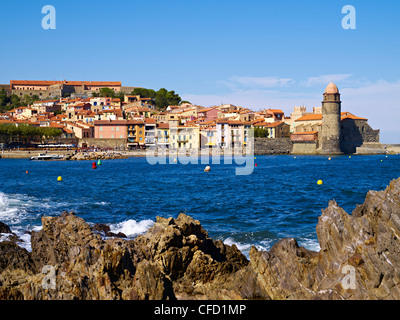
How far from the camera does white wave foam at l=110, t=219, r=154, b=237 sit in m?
14.9

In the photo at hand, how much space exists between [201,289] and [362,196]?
57.3 feet

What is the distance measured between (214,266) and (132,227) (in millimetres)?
6640

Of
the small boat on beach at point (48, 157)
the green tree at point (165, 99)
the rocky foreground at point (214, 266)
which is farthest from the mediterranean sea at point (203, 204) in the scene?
the green tree at point (165, 99)

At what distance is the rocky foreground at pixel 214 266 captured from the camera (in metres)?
7.38

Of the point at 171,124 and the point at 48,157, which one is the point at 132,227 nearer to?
the point at 48,157

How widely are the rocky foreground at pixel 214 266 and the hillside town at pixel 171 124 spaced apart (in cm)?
6914

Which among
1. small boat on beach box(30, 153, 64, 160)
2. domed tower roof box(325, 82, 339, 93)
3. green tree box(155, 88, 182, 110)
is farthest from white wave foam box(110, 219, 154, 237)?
green tree box(155, 88, 182, 110)

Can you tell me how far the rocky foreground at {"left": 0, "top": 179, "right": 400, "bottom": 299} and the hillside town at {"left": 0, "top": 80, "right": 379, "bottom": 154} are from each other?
69.1 meters

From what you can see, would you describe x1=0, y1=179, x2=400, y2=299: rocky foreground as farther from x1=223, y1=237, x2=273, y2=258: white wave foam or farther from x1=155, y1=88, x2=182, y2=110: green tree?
x1=155, y1=88, x2=182, y2=110: green tree

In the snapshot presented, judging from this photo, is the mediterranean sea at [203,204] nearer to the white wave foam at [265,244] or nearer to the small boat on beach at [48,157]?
the white wave foam at [265,244]

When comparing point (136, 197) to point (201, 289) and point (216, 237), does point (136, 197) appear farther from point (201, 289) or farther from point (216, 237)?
point (201, 289)
